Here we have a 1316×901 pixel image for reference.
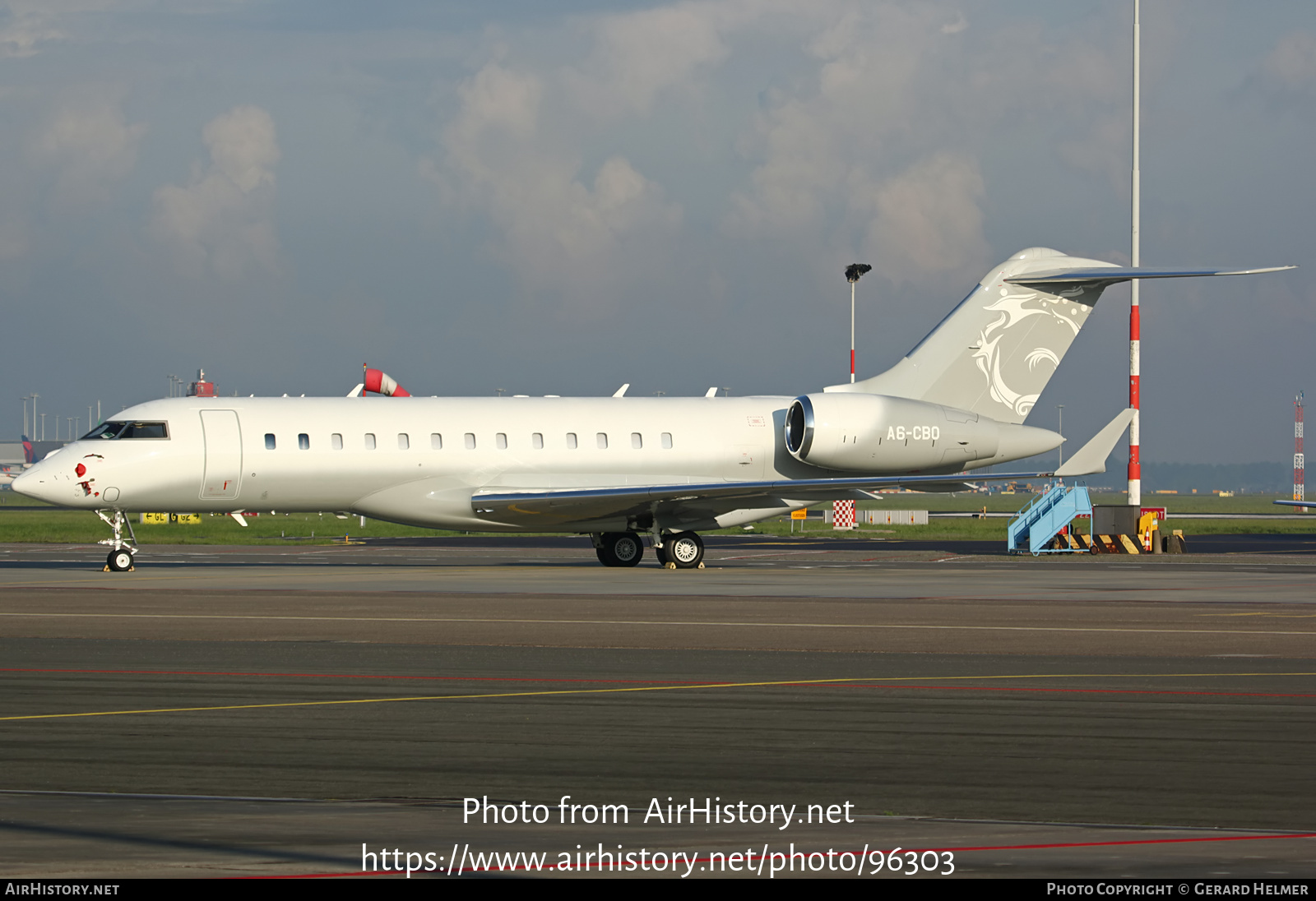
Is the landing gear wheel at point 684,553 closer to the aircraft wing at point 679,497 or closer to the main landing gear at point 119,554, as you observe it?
the aircraft wing at point 679,497

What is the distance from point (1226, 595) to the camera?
24.7 metres

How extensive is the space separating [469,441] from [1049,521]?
710 inches

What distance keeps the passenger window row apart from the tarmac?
346 inches

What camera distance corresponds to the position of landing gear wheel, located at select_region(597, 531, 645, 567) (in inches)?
1357

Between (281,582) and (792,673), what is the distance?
15.8 metres

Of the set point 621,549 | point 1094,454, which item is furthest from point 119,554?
point 1094,454

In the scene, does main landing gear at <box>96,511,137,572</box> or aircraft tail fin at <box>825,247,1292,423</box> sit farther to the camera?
aircraft tail fin at <box>825,247,1292,423</box>

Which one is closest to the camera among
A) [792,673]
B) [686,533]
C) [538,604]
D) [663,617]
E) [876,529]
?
[792,673]

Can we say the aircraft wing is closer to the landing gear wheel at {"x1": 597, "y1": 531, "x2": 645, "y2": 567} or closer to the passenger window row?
the passenger window row

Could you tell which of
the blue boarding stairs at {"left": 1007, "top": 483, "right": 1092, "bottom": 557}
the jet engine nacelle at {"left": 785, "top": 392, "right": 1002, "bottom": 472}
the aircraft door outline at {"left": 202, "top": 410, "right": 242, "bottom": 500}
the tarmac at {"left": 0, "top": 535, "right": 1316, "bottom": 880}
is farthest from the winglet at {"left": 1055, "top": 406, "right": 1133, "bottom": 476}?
the aircraft door outline at {"left": 202, "top": 410, "right": 242, "bottom": 500}

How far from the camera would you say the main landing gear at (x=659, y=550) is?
33.3 meters

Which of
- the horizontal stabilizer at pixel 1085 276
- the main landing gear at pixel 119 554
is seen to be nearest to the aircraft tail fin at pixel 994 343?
the horizontal stabilizer at pixel 1085 276
